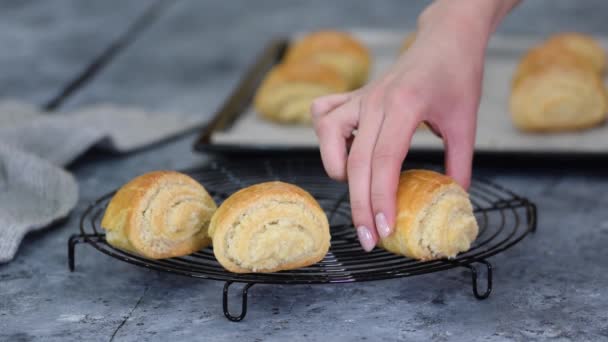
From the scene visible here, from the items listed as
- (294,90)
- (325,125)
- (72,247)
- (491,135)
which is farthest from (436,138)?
(72,247)

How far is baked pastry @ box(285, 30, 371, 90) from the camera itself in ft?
11.1

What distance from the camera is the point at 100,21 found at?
4402 mm

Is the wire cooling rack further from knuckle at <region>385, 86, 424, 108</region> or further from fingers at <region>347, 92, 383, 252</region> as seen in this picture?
knuckle at <region>385, 86, 424, 108</region>

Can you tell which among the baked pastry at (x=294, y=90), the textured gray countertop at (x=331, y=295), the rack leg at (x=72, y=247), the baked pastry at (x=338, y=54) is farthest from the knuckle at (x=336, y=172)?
the baked pastry at (x=338, y=54)

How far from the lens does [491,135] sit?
112 inches

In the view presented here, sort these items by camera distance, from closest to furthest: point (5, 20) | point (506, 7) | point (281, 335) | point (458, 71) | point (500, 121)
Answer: point (281, 335) → point (458, 71) → point (506, 7) → point (500, 121) → point (5, 20)

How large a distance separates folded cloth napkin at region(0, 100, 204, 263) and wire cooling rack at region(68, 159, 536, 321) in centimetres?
14

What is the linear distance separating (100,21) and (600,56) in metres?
2.28

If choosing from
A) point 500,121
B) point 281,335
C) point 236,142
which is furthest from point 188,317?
point 500,121

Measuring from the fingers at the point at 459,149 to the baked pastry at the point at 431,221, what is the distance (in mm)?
108

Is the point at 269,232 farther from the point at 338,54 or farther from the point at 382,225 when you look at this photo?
the point at 338,54

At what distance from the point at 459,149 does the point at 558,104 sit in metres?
0.95

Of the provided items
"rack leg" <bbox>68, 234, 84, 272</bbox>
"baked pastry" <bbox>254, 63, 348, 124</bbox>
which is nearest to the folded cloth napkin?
"rack leg" <bbox>68, 234, 84, 272</bbox>

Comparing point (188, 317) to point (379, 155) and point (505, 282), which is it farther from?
point (505, 282)
